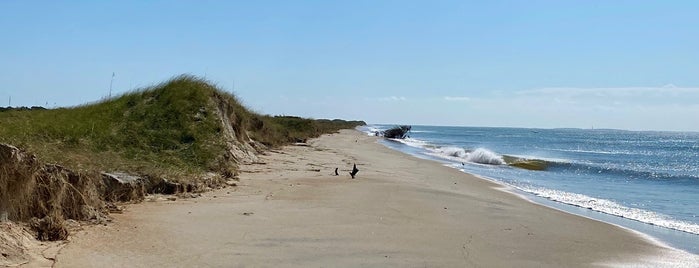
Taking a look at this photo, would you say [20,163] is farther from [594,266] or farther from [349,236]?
[594,266]

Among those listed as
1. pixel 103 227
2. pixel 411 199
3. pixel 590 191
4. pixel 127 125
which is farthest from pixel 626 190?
pixel 103 227

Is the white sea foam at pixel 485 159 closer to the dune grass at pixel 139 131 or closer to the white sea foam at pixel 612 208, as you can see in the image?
the white sea foam at pixel 612 208

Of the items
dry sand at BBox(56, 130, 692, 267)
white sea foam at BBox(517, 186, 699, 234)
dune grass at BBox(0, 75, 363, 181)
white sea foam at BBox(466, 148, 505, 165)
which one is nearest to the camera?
dry sand at BBox(56, 130, 692, 267)

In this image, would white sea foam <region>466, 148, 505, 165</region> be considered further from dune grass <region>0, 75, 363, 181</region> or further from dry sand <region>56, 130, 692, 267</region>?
dry sand <region>56, 130, 692, 267</region>

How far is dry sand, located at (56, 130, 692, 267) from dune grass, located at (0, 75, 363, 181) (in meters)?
1.54

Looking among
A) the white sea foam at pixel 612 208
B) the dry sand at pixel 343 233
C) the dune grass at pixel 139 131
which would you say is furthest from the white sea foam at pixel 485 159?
the dry sand at pixel 343 233

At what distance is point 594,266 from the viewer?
24.3 feet

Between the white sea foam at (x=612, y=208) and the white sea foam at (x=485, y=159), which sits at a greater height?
the white sea foam at (x=485, y=159)

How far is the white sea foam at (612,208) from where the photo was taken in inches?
464

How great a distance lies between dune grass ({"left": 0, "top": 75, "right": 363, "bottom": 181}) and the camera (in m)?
11.2

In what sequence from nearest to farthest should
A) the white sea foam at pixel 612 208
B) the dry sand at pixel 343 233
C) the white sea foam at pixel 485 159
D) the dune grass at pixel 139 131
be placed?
1. the dry sand at pixel 343 233
2. the dune grass at pixel 139 131
3. the white sea foam at pixel 612 208
4. the white sea foam at pixel 485 159

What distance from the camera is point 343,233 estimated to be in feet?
27.1

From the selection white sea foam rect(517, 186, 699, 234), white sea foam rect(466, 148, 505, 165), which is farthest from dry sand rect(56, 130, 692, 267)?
white sea foam rect(466, 148, 505, 165)

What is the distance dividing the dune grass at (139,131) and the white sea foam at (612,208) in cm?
887
